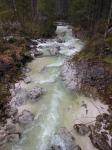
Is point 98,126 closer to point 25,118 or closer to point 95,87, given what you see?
point 95,87

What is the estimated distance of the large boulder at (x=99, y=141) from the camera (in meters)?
4.14

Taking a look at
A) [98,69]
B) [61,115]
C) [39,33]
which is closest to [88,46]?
[98,69]

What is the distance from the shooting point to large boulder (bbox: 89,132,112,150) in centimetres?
414

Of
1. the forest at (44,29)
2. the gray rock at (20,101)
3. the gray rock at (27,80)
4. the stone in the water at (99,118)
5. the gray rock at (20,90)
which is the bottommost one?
the stone in the water at (99,118)

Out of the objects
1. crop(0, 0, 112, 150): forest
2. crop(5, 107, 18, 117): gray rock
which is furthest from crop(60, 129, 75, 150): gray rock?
crop(5, 107, 18, 117): gray rock

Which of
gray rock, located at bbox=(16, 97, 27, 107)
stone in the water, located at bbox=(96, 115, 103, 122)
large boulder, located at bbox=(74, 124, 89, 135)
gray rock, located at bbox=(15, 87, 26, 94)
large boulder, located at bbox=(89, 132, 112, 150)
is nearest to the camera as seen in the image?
large boulder, located at bbox=(89, 132, 112, 150)

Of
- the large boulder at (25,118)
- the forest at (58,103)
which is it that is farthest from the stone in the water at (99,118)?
the large boulder at (25,118)

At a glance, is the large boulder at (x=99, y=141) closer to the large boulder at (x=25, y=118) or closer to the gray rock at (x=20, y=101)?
the large boulder at (x=25, y=118)

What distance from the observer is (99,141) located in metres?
4.31

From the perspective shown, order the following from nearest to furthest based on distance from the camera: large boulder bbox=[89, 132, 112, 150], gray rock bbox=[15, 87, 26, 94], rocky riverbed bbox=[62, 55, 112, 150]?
large boulder bbox=[89, 132, 112, 150] → rocky riverbed bbox=[62, 55, 112, 150] → gray rock bbox=[15, 87, 26, 94]

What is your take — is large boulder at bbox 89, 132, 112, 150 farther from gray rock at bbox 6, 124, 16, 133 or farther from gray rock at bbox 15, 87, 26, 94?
gray rock at bbox 15, 87, 26, 94

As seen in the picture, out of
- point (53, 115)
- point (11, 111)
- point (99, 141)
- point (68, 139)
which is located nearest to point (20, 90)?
point (11, 111)

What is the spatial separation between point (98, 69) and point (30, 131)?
6.87 meters

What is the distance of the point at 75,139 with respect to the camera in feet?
15.3
